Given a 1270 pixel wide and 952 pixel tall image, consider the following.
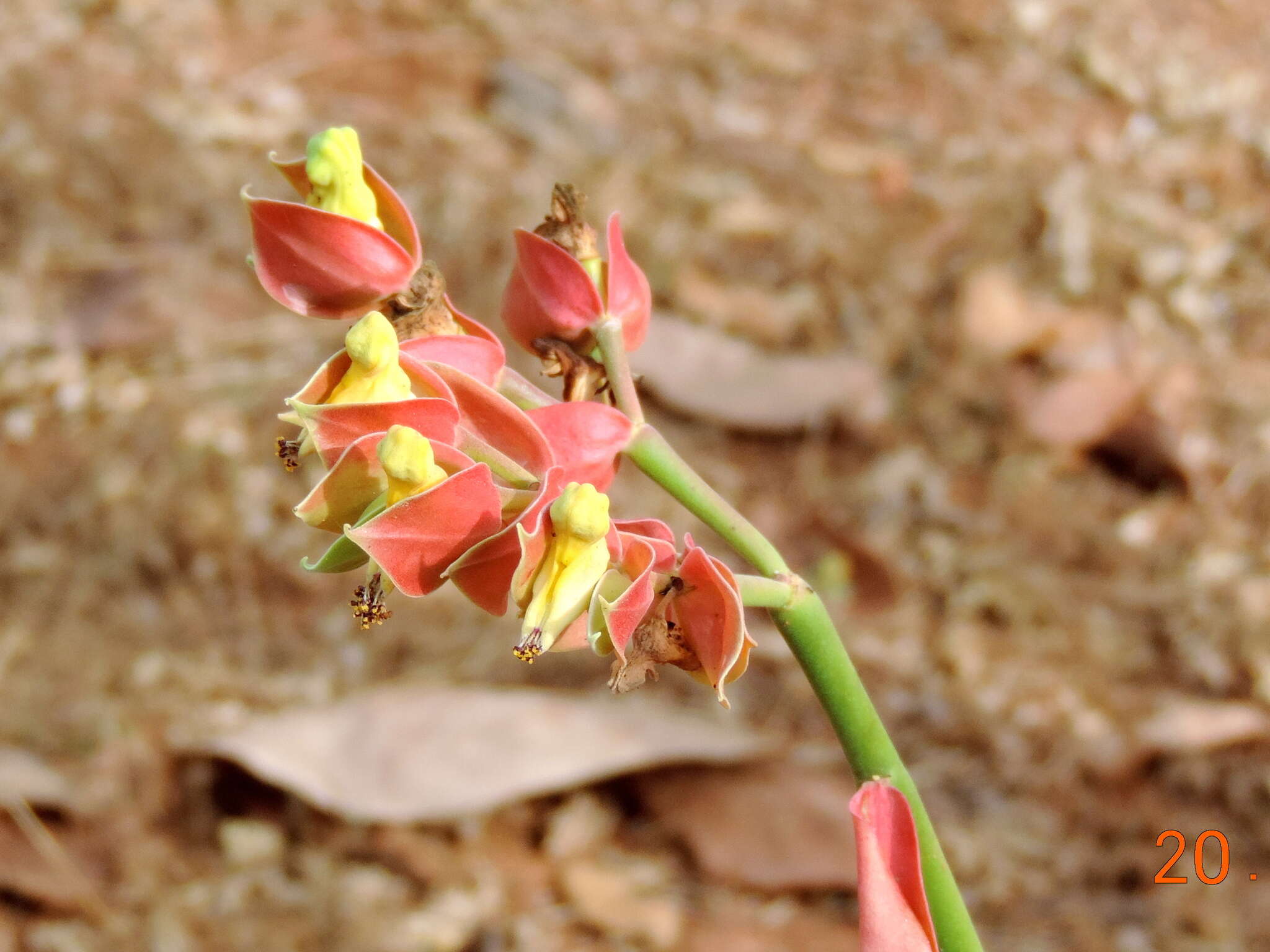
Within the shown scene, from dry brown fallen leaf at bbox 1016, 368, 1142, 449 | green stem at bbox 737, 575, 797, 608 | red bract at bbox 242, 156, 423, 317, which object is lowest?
dry brown fallen leaf at bbox 1016, 368, 1142, 449

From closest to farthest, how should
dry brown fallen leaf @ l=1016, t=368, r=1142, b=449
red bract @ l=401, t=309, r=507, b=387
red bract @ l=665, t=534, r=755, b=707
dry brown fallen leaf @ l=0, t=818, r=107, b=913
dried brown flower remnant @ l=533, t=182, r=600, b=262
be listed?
red bract @ l=665, t=534, r=755, b=707 < red bract @ l=401, t=309, r=507, b=387 < dried brown flower remnant @ l=533, t=182, r=600, b=262 < dry brown fallen leaf @ l=0, t=818, r=107, b=913 < dry brown fallen leaf @ l=1016, t=368, r=1142, b=449

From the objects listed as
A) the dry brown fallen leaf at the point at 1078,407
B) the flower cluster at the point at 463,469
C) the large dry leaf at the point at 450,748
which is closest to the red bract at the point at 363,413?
the flower cluster at the point at 463,469

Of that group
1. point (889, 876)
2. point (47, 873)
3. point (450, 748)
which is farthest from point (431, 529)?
point (47, 873)

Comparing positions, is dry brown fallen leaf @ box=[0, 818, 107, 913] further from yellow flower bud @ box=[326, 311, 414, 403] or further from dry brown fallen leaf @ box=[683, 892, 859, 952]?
yellow flower bud @ box=[326, 311, 414, 403]

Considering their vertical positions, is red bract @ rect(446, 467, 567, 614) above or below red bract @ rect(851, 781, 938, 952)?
above

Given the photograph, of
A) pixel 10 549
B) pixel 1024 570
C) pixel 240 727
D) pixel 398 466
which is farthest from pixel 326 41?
pixel 398 466

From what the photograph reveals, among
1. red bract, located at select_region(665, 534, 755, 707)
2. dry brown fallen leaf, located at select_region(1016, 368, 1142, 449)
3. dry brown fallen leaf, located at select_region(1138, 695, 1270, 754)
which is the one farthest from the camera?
dry brown fallen leaf, located at select_region(1016, 368, 1142, 449)

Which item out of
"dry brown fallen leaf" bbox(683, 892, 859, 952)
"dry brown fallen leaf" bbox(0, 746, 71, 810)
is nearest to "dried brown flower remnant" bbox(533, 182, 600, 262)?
"dry brown fallen leaf" bbox(683, 892, 859, 952)
